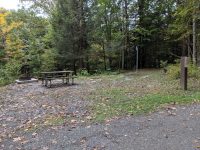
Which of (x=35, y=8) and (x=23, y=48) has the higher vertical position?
(x=35, y=8)

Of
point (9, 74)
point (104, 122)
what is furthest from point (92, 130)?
point (9, 74)

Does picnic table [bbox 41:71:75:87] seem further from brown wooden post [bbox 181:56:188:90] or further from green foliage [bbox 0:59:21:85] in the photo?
brown wooden post [bbox 181:56:188:90]

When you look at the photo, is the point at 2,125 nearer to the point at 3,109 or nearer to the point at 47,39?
the point at 3,109

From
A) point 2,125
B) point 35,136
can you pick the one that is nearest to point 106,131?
point 35,136

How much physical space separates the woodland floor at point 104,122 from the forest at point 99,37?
971 cm

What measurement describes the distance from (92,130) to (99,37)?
1644 centimetres

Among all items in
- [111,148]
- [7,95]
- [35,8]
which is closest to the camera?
[111,148]

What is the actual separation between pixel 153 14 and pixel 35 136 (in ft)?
70.0

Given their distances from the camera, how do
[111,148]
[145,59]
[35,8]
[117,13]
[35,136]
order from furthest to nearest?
[35,8] < [145,59] < [117,13] < [35,136] < [111,148]

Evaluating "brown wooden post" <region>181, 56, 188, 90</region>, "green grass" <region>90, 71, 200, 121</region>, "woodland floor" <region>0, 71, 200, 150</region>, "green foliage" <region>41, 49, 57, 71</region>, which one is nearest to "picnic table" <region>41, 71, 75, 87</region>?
"woodland floor" <region>0, 71, 200, 150</region>

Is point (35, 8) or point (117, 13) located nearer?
point (117, 13)

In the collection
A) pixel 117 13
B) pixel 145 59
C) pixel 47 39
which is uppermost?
pixel 117 13

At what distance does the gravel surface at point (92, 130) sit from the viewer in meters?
4.91

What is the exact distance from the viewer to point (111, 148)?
→ 15.5 feet
